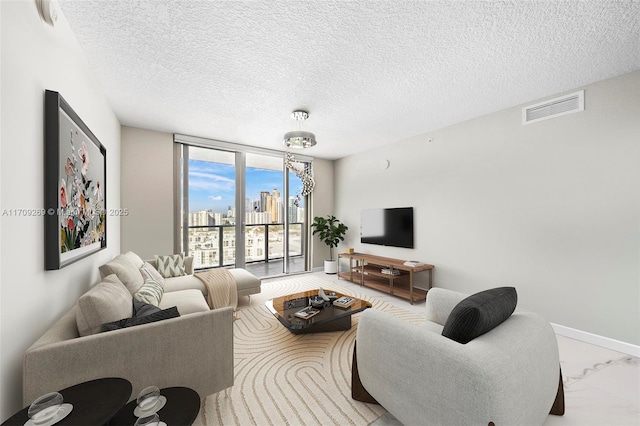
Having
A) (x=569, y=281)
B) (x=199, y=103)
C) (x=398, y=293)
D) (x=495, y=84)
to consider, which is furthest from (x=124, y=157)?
(x=569, y=281)

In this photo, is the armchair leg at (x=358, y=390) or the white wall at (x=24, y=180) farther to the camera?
the armchair leg at (x=358, y=390)

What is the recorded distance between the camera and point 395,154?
4.64 meters

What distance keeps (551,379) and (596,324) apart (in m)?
1.84

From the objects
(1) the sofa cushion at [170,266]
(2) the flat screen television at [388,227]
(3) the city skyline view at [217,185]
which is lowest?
(1) the sofa cushion at [170,266]

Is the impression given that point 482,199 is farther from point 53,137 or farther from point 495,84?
point 53,137

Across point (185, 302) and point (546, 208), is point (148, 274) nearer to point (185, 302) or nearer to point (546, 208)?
point (185, 302)

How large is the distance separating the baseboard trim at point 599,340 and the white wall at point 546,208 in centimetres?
5

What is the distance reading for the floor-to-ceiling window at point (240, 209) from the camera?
4.42 m

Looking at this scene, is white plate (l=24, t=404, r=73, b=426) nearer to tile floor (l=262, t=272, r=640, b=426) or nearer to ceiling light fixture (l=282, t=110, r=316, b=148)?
tile floor (l=262, t=272, r=640, b=426)

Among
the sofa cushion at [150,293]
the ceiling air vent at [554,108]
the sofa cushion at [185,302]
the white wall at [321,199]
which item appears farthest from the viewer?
the white wall at [321,199]

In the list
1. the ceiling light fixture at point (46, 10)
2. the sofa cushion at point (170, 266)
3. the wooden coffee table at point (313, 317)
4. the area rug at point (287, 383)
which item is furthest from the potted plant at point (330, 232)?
the ceiling light fixture at point (46, 10)

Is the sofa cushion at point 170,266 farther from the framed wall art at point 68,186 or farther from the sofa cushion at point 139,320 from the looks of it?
the sofa cushion at point 139,320

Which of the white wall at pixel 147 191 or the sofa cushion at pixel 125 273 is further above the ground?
the white wall at pixel 147 191

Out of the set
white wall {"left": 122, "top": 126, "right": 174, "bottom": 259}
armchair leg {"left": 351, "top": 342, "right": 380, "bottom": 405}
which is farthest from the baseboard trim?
white wall {"left": 122, "top": 126, "right": 174, "bottom": 259}
